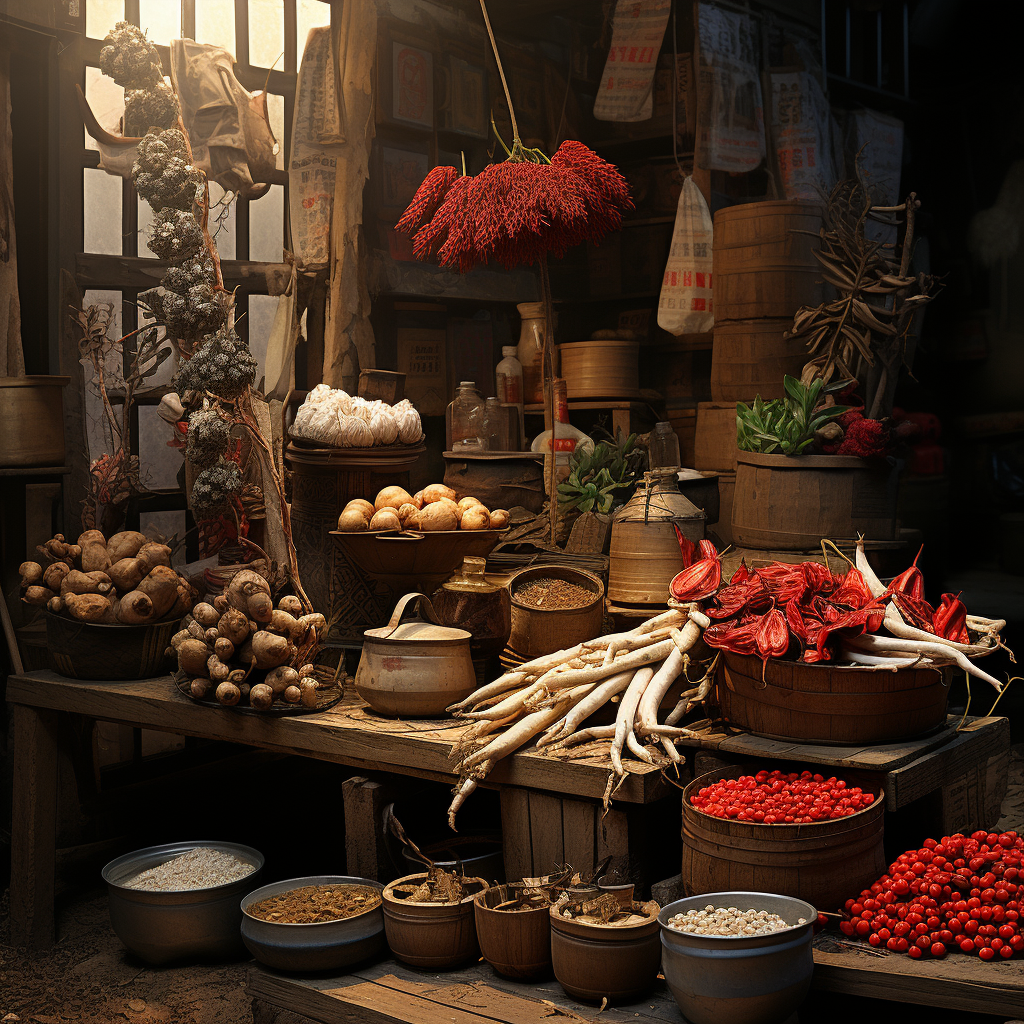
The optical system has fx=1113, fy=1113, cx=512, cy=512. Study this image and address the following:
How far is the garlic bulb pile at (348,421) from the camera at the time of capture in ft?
11.4

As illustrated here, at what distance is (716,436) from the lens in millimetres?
5461

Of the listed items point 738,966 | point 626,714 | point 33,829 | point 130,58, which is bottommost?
point 33,829

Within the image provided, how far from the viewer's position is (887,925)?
7.48 feet

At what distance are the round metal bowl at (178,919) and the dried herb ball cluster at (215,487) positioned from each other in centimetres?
108

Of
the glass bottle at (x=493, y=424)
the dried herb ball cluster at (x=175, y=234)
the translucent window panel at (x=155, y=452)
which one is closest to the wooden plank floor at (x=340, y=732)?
the translucent window panel at (x=155, y=452)

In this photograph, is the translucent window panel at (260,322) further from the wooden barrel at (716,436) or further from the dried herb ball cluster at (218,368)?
the wooden barrel at (716,436)

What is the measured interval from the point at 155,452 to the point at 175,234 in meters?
1.47

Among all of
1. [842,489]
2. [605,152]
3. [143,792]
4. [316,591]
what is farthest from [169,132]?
[605,152]

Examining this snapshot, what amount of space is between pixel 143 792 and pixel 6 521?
1166 millimetres

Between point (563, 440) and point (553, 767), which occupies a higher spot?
point (563, 440)

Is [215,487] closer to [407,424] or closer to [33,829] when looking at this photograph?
[407,424]

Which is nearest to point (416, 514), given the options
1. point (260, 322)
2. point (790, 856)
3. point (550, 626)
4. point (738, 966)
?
point (550, 626)

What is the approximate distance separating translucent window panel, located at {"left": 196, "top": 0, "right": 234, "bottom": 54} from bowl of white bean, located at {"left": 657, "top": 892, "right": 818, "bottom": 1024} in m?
4.13

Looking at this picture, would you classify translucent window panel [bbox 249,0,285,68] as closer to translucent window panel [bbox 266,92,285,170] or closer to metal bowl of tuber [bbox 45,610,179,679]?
translucent window panel [bbox 266,92,285,170]
